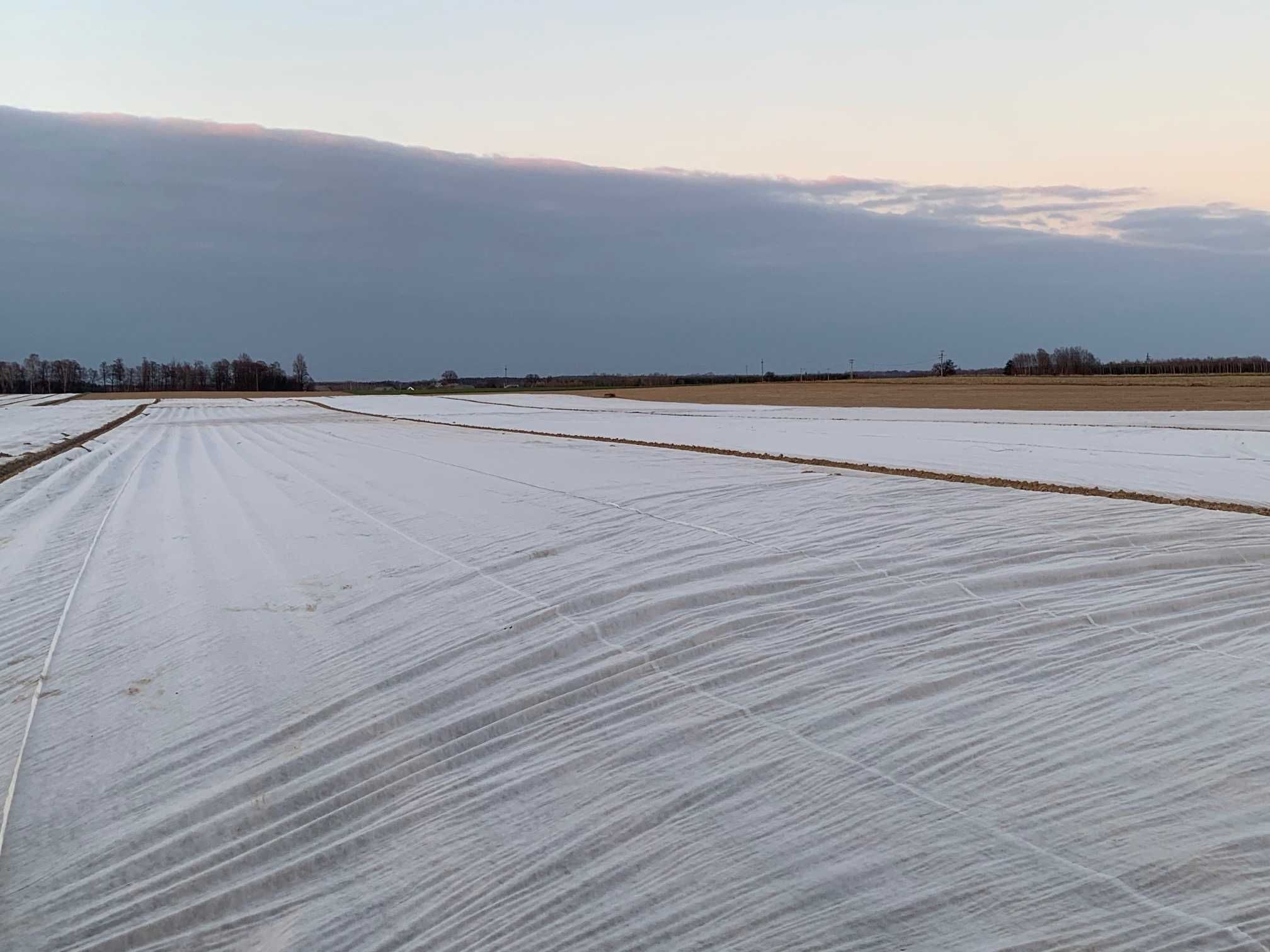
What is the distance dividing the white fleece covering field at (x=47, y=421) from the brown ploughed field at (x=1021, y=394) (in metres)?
22.7

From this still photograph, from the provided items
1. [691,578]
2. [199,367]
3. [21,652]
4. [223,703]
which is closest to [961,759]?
[691,578]

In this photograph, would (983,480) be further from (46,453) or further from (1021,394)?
(1021,394)

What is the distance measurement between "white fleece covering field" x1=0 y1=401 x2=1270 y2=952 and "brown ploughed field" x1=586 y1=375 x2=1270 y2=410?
24099 mm

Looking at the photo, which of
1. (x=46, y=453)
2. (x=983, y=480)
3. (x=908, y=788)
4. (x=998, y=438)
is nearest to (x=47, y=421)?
(x=46, y=453)

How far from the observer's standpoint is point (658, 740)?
346 cm

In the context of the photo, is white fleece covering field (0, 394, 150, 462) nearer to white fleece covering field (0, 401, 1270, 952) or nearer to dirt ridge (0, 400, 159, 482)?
dirt ridge (0, 400, 159, 482)

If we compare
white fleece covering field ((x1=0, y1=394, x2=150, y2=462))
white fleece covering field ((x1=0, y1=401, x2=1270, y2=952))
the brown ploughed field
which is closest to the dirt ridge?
white fleece covering field ((x1=0, y1=394, x2=150, y2=462))

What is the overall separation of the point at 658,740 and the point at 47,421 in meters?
32.5

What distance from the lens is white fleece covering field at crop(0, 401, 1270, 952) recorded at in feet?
8.37

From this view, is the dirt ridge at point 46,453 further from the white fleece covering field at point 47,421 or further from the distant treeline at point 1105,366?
the distant treeline at point 1105,366

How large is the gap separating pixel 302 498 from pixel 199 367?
124 m

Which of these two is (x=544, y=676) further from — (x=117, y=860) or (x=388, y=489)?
(x=388, y=489)

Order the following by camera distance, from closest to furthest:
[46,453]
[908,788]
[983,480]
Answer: [908,788]
[983,480]
[46,453]

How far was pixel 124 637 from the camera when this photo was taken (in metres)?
4.96
